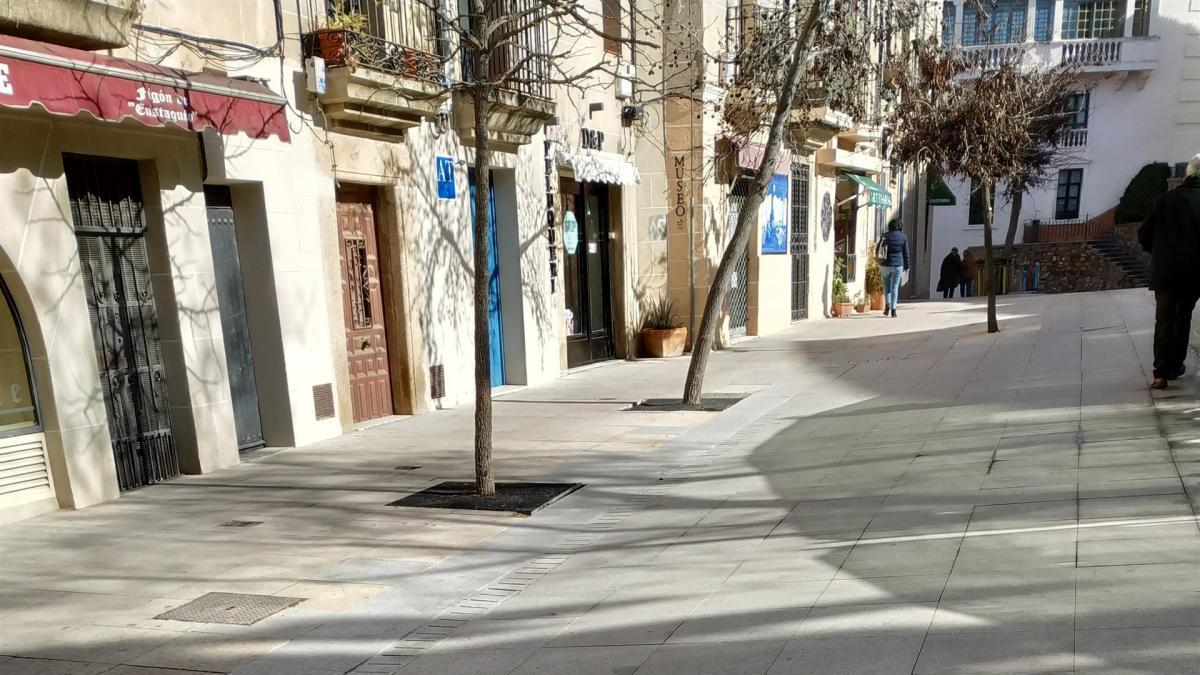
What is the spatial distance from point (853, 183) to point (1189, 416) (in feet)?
51.6

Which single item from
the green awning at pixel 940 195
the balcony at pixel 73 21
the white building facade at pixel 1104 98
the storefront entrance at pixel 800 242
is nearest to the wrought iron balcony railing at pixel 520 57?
the balcony at pixel 73 21

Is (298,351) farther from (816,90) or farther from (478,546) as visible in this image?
(816,90)

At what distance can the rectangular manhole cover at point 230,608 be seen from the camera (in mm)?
4379

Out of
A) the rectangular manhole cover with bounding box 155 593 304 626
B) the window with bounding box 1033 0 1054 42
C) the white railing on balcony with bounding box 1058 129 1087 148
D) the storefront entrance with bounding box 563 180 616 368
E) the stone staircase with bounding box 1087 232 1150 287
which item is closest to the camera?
the rectangular manhole cover with bounding box 155 593 304 626

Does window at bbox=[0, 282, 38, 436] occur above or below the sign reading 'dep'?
below

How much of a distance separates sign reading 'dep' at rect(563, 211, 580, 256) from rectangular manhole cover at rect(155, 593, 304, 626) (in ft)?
29.4

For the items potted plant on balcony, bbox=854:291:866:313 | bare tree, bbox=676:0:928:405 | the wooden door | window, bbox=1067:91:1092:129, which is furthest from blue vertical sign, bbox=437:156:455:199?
window, bbox=1067:91:1092:129

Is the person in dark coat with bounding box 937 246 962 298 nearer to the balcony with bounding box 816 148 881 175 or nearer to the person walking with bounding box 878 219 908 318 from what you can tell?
the balcony with bounding box 816 148 881 175

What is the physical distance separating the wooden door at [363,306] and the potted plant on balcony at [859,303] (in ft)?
48.0

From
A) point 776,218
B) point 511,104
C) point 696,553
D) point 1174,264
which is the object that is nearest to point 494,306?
point 511,104

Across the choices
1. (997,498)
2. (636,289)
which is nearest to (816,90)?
(636,289)

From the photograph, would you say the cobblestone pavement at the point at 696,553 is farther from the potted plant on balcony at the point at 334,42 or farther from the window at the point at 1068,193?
the window at the point at 1068,193

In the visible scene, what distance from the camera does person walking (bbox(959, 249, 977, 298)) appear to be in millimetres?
30500

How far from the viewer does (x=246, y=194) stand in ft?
26.8
